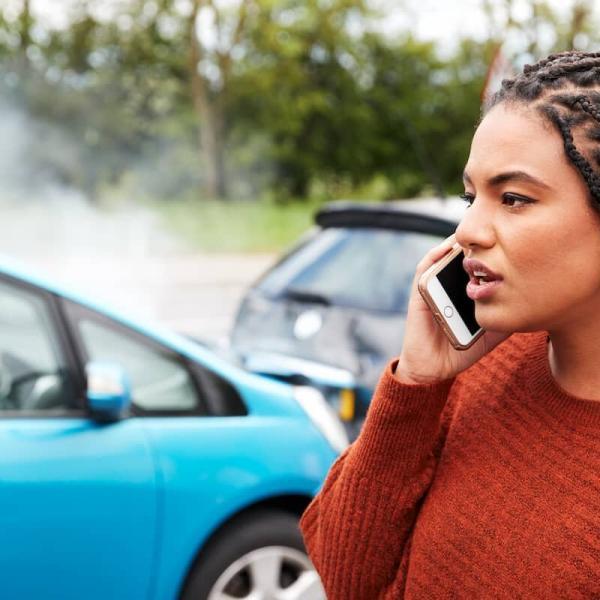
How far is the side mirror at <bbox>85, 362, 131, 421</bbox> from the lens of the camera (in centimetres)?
277

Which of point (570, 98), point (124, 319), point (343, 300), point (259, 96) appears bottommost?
point (259, 96)

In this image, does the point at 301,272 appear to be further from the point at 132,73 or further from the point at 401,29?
the point at 401,29

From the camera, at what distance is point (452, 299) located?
1489mm

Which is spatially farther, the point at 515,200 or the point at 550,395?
the point at 550,395

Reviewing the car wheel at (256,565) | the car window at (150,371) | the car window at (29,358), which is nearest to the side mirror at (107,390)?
the car window at (29,358)

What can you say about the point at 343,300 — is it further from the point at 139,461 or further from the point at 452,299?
the point at 452,299

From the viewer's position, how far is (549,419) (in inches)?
53.6

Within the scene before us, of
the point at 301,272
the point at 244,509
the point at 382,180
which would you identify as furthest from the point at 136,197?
the point at 244,509

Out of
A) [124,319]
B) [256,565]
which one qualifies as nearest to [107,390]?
[124,319]

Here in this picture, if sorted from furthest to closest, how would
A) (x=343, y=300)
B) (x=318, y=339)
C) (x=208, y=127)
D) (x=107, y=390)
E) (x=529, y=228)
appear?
(x=208, y=127), (x=343, y=300), (x=318, y=339), (x=107, y=390), (x=529, y=228)

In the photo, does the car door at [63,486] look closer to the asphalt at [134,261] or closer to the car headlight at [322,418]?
the car headlight at [322,418]

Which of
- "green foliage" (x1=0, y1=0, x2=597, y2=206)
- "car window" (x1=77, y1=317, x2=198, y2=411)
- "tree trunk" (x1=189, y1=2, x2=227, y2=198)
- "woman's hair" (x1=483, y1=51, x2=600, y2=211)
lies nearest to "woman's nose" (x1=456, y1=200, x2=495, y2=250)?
"woman's hair" (x1=483, y1=51, x2=600, y2=211)

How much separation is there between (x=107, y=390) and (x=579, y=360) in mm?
1711

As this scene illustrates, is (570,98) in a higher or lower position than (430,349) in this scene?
higher
